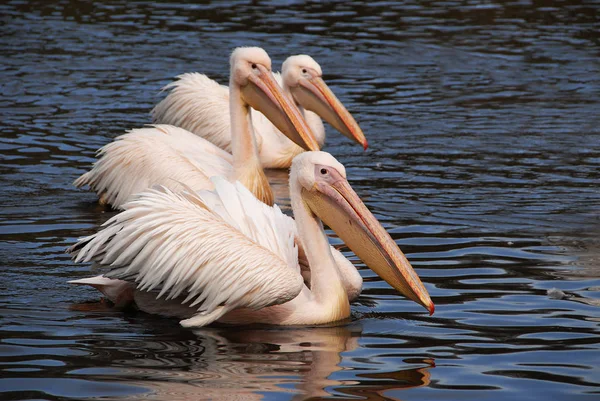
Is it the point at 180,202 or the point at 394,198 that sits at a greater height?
the point at 180,202

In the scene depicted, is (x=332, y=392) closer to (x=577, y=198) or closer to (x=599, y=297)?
(x=599, y=297)

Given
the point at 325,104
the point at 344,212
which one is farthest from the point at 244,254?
the point at 325,104

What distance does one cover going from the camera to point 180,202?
18.1 feet

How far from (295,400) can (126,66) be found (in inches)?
341

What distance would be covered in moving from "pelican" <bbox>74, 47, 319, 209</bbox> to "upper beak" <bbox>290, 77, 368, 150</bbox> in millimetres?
1197

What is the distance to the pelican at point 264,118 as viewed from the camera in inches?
354

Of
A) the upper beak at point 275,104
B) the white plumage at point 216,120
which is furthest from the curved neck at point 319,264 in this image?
the white plumage at point 216,120

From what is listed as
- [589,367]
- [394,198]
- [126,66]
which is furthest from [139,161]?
[126,66]

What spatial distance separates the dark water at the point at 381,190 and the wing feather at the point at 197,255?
199mm

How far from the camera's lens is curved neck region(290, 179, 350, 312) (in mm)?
5426

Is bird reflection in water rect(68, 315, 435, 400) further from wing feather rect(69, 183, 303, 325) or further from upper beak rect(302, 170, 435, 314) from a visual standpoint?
upper beak rect(302, 170, 435, 314)

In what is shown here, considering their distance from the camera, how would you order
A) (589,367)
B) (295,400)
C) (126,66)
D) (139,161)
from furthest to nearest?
1. (126,66)
2. (139,161)
3. (589,367)
4. (295,400)

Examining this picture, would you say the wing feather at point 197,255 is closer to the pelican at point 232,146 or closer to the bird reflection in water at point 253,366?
the bird reflection in water at point 253,366

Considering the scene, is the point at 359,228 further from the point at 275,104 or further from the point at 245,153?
the point at 275,104
